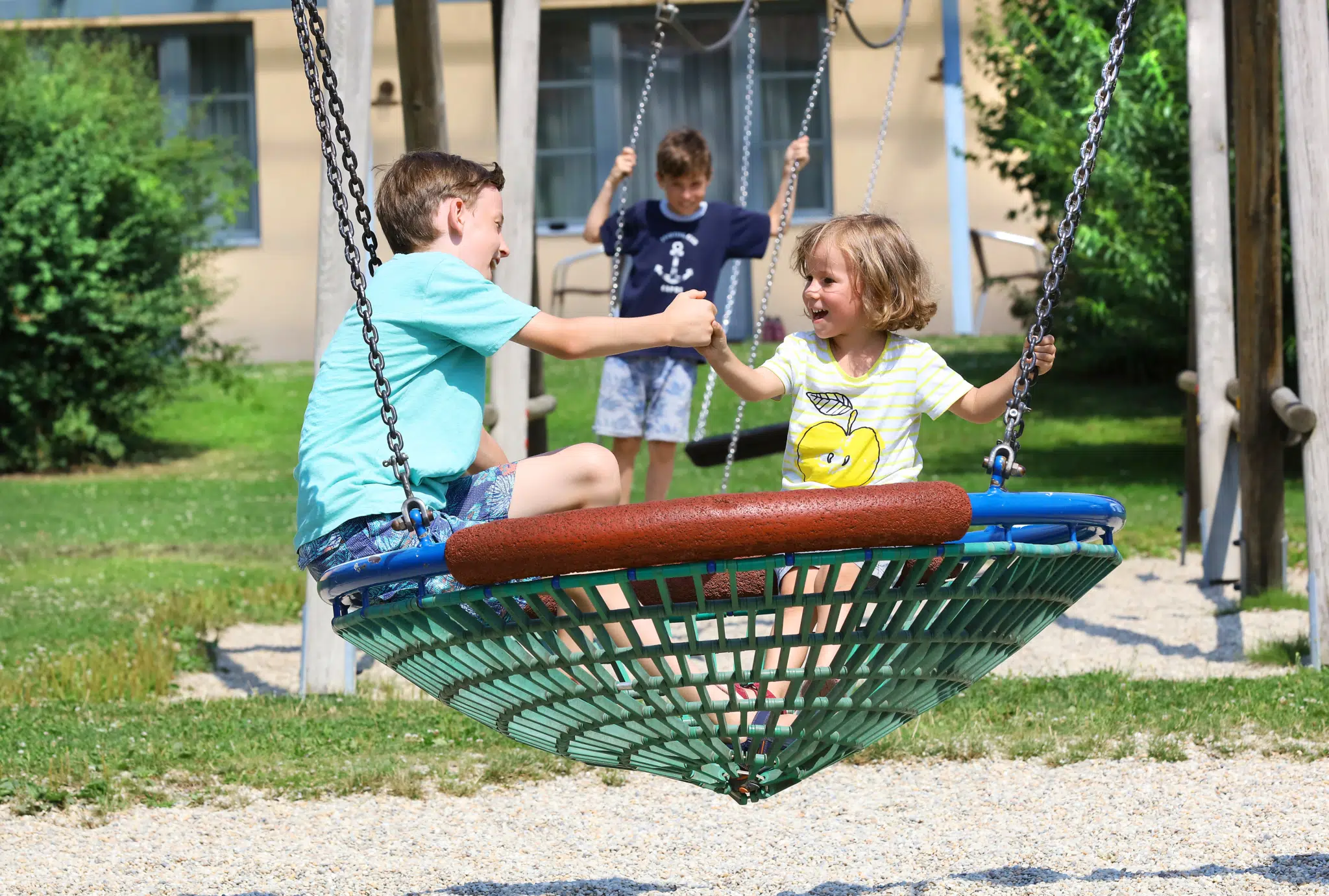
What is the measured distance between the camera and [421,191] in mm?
3061

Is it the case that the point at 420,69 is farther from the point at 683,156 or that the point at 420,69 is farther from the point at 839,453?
the point at 839,453

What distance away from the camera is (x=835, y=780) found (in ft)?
16.3

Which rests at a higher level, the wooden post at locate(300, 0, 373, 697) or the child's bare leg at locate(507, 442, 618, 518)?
the wooden post at locate(300, 0, 373, 697)

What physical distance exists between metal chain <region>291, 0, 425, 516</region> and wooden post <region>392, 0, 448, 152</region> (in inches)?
132

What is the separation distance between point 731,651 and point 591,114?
1799 centimetres

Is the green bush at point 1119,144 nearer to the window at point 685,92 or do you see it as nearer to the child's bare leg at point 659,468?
the window at point 685,92

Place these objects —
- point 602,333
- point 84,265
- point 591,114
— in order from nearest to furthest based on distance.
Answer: point 602,333, point 84,265, point 591,114

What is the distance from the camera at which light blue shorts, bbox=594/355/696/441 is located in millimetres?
6637

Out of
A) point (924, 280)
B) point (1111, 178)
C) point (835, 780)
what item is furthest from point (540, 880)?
point (1111, 178)

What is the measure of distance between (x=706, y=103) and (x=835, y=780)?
51.5 feet

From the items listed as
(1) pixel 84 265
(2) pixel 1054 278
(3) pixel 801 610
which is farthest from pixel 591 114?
(3) pixel 801 610

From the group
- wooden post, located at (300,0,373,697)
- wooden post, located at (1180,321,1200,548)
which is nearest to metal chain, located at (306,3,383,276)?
wooden post, located at (300,0,373,697)

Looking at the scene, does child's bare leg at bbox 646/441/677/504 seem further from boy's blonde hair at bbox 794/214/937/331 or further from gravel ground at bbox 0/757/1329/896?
boy's blonde hair at bbox 794/214/937/331

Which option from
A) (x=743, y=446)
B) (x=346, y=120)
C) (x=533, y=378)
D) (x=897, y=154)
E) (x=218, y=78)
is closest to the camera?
(x=346, y=120)
